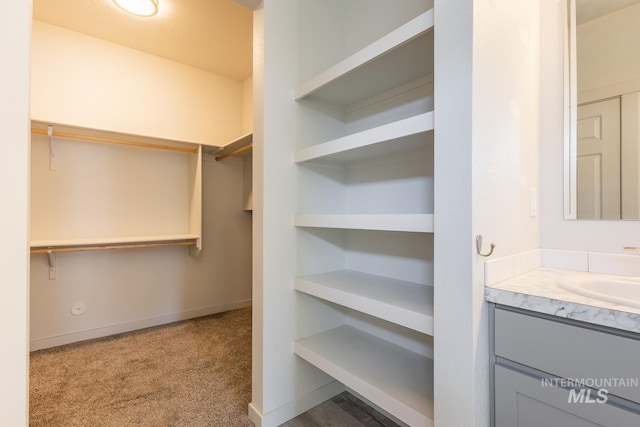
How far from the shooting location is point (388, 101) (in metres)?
1.68

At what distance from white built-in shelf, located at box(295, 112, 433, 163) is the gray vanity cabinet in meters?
0.70

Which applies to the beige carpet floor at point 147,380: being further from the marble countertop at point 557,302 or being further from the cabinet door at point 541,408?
the marble countertop at point 557,302

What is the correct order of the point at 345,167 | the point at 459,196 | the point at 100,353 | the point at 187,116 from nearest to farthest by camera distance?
the point at 459,196 → the point at 345,167 → the point at 100,353 → the point at 187,116

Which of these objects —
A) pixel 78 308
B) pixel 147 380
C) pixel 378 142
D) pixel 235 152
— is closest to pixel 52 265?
pixel 78 308

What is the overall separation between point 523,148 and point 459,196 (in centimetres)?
54

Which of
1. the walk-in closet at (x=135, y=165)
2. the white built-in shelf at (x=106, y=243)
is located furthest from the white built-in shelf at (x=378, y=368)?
the white built-in shelf at (x=106, y=243)

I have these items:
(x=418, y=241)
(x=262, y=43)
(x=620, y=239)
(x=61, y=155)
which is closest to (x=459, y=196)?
(x=418, y=241)

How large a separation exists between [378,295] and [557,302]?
67 cm

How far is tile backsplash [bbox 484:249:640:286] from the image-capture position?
0.99 metres

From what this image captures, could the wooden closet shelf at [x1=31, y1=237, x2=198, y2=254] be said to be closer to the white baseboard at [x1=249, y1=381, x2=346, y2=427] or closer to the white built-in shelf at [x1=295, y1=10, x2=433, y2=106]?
the white baseboard at [x1=249, y1=381, x2=346, y2=427]

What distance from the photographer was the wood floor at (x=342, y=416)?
1.56 metres

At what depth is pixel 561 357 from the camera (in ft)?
2.61

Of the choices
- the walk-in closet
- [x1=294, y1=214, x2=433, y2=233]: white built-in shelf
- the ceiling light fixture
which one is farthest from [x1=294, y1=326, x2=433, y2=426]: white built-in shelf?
the ceiling light fixture

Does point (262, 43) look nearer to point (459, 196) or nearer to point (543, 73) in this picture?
point (459, 196)
